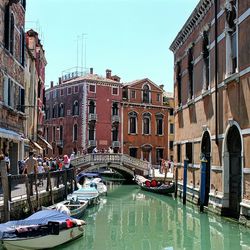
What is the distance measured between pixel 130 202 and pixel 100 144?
1664 cm

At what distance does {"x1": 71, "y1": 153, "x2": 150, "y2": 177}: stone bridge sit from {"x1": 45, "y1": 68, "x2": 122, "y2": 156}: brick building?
6.00 meters

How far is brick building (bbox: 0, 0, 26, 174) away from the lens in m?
14.3

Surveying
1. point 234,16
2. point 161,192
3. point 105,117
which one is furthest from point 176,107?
point 105,117

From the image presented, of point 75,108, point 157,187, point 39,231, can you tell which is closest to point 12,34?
point 39,231

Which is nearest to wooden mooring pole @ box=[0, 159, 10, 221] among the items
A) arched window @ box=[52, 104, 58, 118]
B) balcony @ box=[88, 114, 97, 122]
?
balcony @ box=[88, 114, 97, 122]

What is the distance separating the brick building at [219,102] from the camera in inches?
460

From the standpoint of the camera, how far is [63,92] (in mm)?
38688

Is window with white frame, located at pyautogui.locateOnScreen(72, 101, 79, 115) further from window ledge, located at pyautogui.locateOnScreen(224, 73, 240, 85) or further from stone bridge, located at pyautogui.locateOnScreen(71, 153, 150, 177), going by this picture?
window ledge, located at pyautogui.locateOnScreen(224, 73, 240, 85)

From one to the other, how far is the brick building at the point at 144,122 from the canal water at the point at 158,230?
19.1 metres

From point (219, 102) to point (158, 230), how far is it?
4122 mm

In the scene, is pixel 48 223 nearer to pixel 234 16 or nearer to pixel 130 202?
pixel 234 16

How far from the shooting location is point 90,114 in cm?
3625

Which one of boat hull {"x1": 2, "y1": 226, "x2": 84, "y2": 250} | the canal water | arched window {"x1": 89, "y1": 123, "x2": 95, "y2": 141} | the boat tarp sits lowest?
the canal water

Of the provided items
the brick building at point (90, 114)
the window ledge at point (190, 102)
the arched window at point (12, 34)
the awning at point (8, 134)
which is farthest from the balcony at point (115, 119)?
the arched window at point (12, 34)
